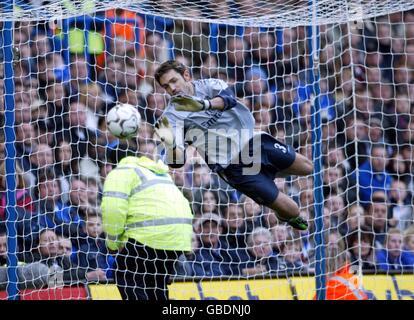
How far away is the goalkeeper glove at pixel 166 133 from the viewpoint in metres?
7.84

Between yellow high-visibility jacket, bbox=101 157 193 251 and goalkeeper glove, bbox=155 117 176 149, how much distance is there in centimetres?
36

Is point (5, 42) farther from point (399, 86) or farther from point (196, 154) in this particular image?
point (399, 86)

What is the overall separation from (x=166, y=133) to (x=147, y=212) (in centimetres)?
72

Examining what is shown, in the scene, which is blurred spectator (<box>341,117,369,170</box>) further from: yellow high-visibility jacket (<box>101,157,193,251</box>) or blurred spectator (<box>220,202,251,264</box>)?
yellow high-visibility jacket (<box>101,157,193,251</box>)

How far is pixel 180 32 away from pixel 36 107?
150cm

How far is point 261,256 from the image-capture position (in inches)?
341

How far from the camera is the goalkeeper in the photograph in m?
7.79

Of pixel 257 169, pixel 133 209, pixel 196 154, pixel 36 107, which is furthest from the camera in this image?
pixel 196 154

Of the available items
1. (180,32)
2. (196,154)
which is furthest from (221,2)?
(196,154)

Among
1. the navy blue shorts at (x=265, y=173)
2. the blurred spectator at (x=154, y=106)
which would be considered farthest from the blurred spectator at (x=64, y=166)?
the navy blue shorts at (x=265, y=173)

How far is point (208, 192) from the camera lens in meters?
8.83

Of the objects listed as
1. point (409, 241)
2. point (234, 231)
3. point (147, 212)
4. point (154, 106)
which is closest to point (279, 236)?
point (234, 231)

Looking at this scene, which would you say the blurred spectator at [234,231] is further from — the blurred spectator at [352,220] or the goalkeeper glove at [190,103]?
the goalkeeper glove at [190,103]

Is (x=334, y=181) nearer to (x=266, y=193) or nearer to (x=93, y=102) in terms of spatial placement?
(x=266, y=193)
